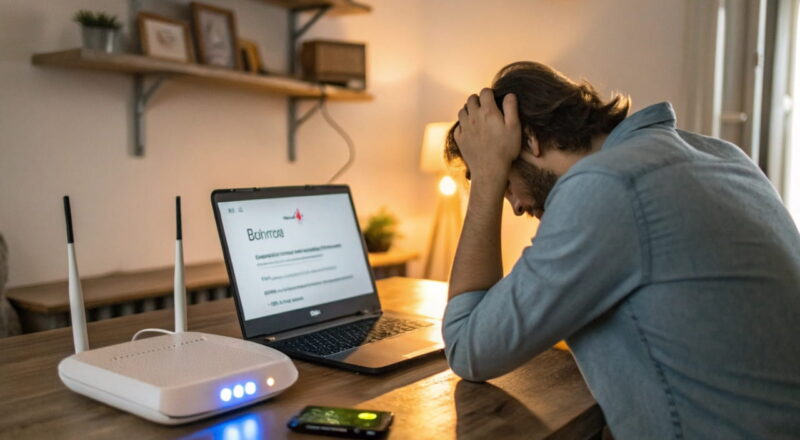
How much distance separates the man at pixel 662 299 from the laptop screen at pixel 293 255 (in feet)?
1.57

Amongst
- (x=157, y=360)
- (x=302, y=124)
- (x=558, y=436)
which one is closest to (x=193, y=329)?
(x=157, y=360)

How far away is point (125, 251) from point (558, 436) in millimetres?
2302

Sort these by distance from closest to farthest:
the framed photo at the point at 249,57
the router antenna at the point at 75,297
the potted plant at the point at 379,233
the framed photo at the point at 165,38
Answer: the router antenna at the point at 75,297 → the framed photo at the point at 165,38 → the framed photo at the point at 249,57 → the potted plant at the point at 379,233

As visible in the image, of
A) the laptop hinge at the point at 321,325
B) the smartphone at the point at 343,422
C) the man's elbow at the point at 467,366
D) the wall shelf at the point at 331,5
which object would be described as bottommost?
the laptop hinge at the point at 321,325

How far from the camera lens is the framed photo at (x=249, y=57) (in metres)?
3.07

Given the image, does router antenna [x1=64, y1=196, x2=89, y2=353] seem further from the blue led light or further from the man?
the man

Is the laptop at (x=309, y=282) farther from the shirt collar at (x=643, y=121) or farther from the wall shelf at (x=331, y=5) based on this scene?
the wall shelf at (x=331, y=5)

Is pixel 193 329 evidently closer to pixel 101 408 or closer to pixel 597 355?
pixel 101 408

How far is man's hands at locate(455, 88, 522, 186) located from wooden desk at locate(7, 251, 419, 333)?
4.09 ft

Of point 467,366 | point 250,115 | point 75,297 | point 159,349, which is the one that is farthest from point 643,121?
point 250,115

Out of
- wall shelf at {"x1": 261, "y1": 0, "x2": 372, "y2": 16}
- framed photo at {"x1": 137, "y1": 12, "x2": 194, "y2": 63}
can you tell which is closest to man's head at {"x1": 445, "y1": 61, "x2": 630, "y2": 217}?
framed photo at {"x1": 137, "y1": 12, "x2": 194, "y2": 63}

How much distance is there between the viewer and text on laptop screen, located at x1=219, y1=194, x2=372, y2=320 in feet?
4.42

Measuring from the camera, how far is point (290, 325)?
4.52 ft

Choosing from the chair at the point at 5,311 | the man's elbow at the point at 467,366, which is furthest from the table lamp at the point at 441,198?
the man's elbow at the point at 467,366
